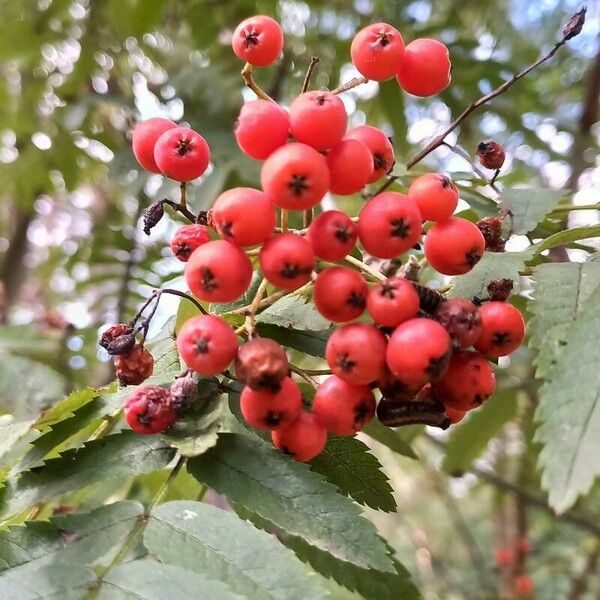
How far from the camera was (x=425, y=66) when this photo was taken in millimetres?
1014

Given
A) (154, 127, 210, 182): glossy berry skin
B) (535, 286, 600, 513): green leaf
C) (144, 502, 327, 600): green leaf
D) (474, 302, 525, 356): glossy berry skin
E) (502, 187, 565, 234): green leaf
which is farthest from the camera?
(502, 187, 565, 234): green leaf

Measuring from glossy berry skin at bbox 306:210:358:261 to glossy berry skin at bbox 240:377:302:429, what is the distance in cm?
16

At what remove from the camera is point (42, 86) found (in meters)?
2.52

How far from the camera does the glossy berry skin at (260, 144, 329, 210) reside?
2.61 feet

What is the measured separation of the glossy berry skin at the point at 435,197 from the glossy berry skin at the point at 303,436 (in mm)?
311

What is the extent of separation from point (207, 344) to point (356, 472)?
33 centimetres

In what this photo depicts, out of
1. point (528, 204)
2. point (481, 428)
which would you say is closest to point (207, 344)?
point (528, 204)

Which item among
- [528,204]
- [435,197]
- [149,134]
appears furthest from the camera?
[528,204]

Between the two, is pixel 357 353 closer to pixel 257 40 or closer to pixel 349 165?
pixel 349 165

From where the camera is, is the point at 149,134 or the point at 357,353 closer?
the point at 357,353

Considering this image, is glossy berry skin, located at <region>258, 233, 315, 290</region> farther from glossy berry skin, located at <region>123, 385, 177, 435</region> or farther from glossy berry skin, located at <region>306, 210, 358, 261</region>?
glossy berry skin, located at <region>123, 385, 177, 435</region>

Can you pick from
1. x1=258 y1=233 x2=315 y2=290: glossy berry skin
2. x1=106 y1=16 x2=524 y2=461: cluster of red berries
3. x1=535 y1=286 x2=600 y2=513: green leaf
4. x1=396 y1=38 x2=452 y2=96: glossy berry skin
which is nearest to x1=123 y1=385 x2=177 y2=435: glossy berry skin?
x1=106 y1=16 x2=524 y2=461: cluster of red berries

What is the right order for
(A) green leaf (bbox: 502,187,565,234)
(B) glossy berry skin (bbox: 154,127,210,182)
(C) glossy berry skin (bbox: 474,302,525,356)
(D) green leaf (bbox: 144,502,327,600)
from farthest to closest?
(A) green leaf (bbox: 502,187,565,234) → (B) glossy berry skin (bbox: 154,127,210,182) → (C) glossy berry skin (bbox: 474,302,525,356) → (D) green leaf (bbox: 144,502,327,600)

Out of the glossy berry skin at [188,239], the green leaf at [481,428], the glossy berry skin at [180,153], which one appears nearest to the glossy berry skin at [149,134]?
the glossy berry skin at [180,153]
